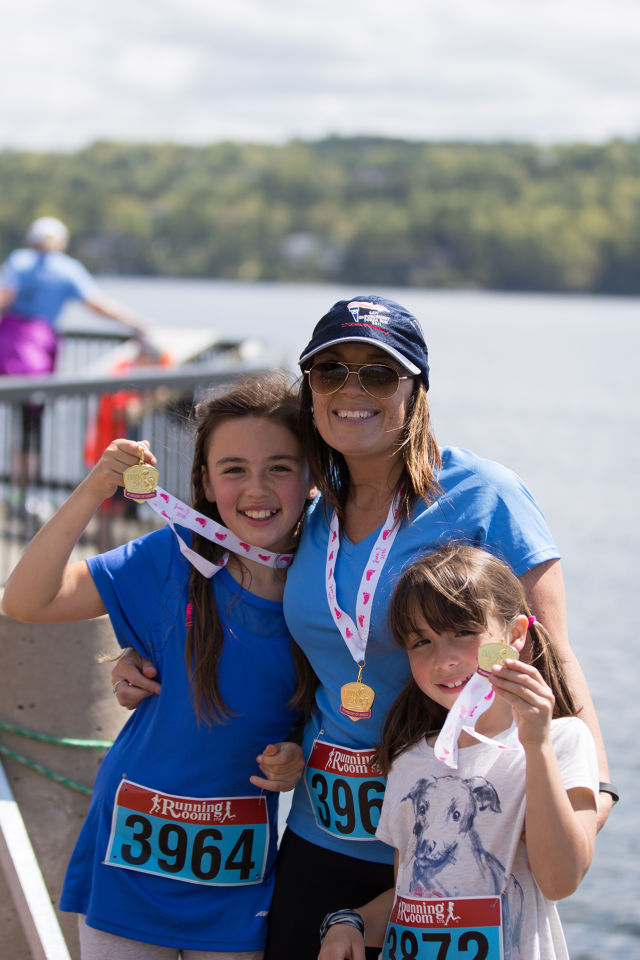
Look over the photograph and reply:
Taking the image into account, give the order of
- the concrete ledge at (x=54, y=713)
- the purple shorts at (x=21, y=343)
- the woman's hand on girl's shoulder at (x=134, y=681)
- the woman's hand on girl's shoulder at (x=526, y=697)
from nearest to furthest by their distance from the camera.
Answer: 1. the woman's hand on girl's shoulder at (x=526, y=697)
2. the woman's hand on girl's shoulder at (x=134, y=681)
3. the concrete ledge at (x=54, y=713)
4. the purple shorts at (x=21, y=343)

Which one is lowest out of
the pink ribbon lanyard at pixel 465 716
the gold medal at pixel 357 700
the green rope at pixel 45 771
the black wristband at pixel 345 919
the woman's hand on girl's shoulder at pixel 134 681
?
the green rope at pixel 45 771

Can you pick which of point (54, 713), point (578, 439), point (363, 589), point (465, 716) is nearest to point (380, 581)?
point (363, 589)

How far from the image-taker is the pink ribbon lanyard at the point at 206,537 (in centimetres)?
264

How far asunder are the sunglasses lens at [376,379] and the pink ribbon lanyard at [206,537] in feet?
1.53

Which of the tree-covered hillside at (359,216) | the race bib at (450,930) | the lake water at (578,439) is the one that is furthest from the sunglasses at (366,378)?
the tree-covered hillside at (359,216)

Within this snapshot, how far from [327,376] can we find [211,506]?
51 centimetres

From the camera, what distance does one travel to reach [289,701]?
261 centimetres

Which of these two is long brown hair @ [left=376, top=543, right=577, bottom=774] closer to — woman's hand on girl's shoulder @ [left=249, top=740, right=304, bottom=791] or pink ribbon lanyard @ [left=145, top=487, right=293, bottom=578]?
woman's hand on girl's shoulder @ [left=249, top=740, right=304, bottom=791]

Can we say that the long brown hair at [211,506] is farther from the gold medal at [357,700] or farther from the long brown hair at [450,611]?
the long brown hair at [450,611]

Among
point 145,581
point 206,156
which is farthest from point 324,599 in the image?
point 206,156

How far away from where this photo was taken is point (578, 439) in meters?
24.0

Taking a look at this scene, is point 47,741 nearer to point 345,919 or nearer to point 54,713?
point 54,713

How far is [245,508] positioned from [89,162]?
266 feet

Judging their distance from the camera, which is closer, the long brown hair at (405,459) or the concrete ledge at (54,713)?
→ the long brown hair at (405,459)
